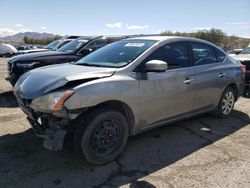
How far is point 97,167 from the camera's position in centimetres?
373

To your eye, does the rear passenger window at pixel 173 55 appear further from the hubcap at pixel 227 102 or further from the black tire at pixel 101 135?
the hubcap at pixel 227 102

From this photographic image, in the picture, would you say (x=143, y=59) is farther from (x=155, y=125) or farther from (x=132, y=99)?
(x=155, y=125)

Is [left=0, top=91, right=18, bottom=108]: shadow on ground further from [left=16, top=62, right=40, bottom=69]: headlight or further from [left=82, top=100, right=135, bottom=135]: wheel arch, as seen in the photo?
[left=82, top=100, right=135, bottom=135]: wheel arch

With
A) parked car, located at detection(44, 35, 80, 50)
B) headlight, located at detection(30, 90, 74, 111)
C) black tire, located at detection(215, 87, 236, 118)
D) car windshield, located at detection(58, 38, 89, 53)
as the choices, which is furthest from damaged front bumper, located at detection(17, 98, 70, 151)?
parked car, located at detection(44, 35, 80, 50)

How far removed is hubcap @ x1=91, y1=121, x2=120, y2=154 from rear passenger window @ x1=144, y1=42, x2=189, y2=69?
118 centimetres

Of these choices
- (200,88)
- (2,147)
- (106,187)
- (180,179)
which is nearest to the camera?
(106,187)

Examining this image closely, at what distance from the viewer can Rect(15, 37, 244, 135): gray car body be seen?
354 centimetres

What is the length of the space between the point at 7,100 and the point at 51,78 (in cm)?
434

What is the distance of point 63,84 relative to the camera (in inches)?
137

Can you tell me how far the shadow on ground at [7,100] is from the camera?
22.5 feet

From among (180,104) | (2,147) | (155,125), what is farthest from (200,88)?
(2,147)

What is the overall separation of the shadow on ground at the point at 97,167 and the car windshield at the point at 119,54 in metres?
1.28

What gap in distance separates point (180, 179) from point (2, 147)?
2.68 meters

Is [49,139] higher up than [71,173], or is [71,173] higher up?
[49,139]
